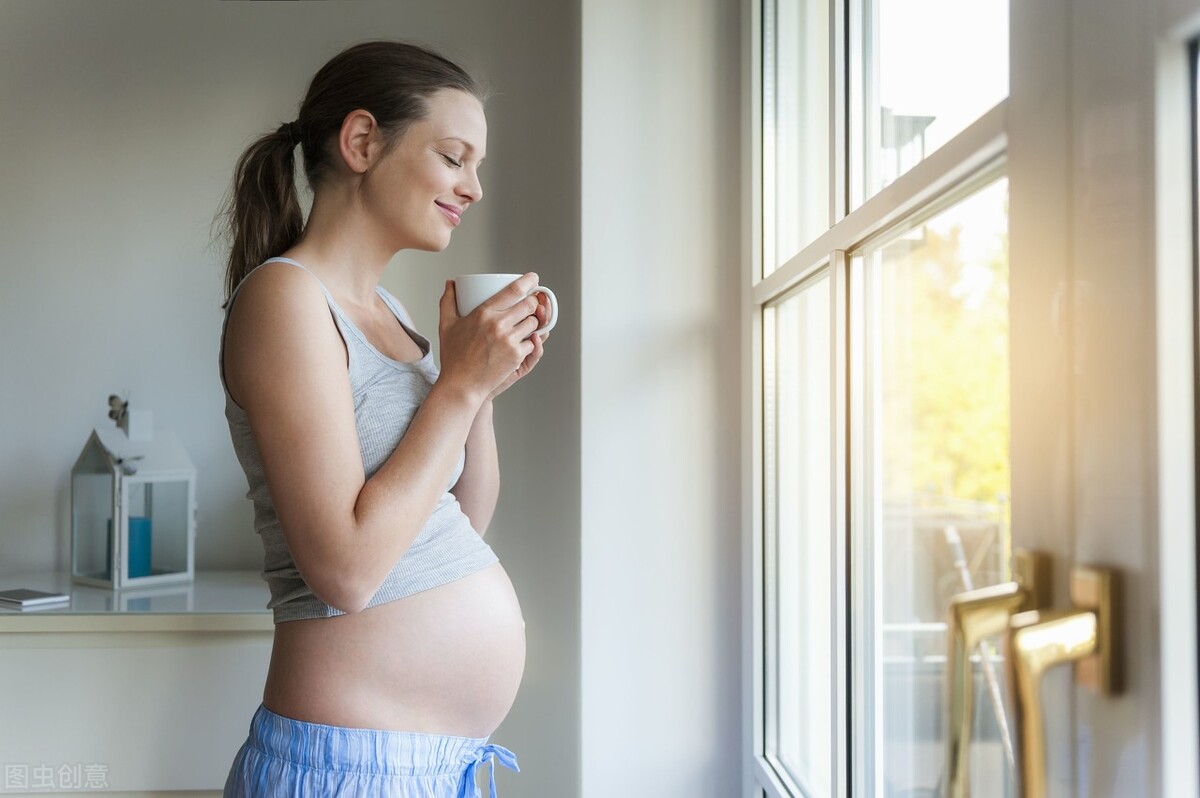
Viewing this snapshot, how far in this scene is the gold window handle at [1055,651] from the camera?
0.35 meters

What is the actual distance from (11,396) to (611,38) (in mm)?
1355

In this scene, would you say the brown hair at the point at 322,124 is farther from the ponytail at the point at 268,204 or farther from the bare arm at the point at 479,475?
the bare arm at the point at 479,475

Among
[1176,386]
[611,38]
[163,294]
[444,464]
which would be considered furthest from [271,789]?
[163,294]

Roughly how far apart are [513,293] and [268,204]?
0.31m

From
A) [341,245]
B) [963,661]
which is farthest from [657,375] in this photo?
[963,661]

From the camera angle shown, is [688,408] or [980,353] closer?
[980,353]

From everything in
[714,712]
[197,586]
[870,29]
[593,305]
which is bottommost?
[714,712]

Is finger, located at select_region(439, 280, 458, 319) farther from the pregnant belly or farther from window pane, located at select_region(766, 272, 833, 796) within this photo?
window pane, located at select_region(766, 272, 833, 796)

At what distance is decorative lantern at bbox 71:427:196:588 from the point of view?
177cm

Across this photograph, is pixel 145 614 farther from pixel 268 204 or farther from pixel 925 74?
pixel 925 74

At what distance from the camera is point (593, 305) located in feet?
4.72

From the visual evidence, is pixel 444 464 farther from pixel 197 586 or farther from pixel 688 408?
pixel 197 586

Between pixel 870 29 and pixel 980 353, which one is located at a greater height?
pixel 870 29

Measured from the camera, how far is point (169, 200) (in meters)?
1.98
